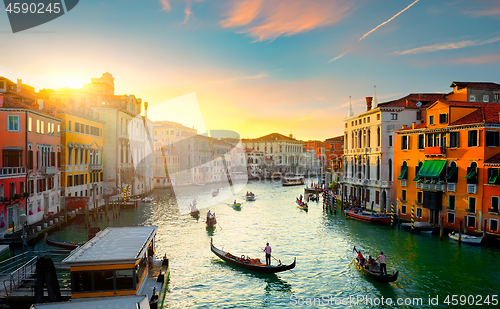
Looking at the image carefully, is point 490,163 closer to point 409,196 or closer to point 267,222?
point 409,196

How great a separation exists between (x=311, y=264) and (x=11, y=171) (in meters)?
19.9

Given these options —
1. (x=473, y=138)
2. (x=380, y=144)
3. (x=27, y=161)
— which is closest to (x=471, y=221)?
(x=473, y=138)

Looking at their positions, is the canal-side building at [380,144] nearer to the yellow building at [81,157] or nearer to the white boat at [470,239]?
the white boat at [470,239]

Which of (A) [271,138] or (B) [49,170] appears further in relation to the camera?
(A) [271,138]

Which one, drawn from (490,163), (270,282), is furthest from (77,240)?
(490,163)

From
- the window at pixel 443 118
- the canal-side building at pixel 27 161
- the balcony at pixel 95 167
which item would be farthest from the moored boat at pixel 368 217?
the balcony at pixel 95 167

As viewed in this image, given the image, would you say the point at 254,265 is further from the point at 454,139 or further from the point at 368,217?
the point at 454,139

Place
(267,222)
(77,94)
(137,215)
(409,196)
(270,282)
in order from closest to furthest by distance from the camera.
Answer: (270,282), (409,196), (267,222), (137,215), (77,94)

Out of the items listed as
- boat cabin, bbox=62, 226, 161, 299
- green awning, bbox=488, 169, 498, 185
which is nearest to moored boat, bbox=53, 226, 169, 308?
boat cabin, bbox=62, 226, 161, 299

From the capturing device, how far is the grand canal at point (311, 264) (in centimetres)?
1520

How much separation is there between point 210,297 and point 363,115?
91.5ft

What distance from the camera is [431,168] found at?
26.4m

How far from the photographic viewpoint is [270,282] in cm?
1691

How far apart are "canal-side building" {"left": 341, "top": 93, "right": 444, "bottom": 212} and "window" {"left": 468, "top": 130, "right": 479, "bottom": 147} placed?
29.3ft
